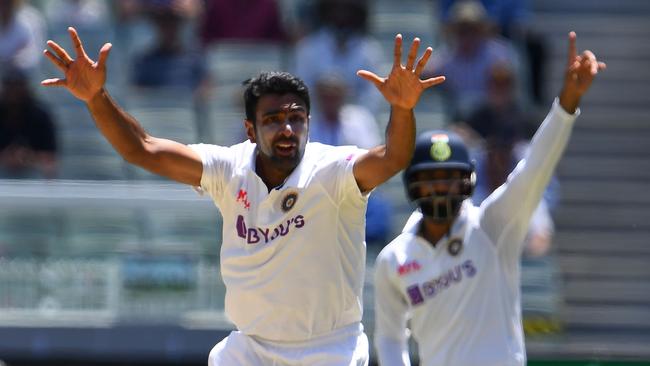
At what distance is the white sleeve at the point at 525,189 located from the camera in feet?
19.7

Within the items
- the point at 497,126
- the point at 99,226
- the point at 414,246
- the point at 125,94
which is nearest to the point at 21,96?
the point at 125,94

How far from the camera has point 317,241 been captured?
18.0 ft

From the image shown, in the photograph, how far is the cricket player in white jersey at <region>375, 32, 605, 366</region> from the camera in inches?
235

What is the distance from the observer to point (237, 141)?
10508 millimetres

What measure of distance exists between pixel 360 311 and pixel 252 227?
553 millimetres

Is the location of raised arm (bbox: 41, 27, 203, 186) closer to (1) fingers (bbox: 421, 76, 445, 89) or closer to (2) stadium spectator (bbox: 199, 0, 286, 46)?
(1) fingers (bbox: 421, 76, 445, 89)

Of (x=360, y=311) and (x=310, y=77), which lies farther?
(x=310, y=77)

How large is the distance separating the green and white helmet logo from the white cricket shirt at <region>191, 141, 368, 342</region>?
0.75 meters

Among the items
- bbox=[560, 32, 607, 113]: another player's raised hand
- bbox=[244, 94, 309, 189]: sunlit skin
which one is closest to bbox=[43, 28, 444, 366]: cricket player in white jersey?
bbox=[244, 94, 309, 189]: sunlit skin

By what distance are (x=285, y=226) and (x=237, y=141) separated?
505cm

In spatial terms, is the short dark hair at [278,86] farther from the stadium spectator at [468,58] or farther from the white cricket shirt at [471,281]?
the stadium spectator at [468,58]

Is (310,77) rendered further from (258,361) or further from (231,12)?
(258,361)

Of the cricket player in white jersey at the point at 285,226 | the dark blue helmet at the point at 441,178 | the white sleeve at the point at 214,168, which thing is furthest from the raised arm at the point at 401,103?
the dark blue helmet at the point at 441,178

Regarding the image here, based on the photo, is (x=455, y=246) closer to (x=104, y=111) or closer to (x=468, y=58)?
(x=104, y=111)
